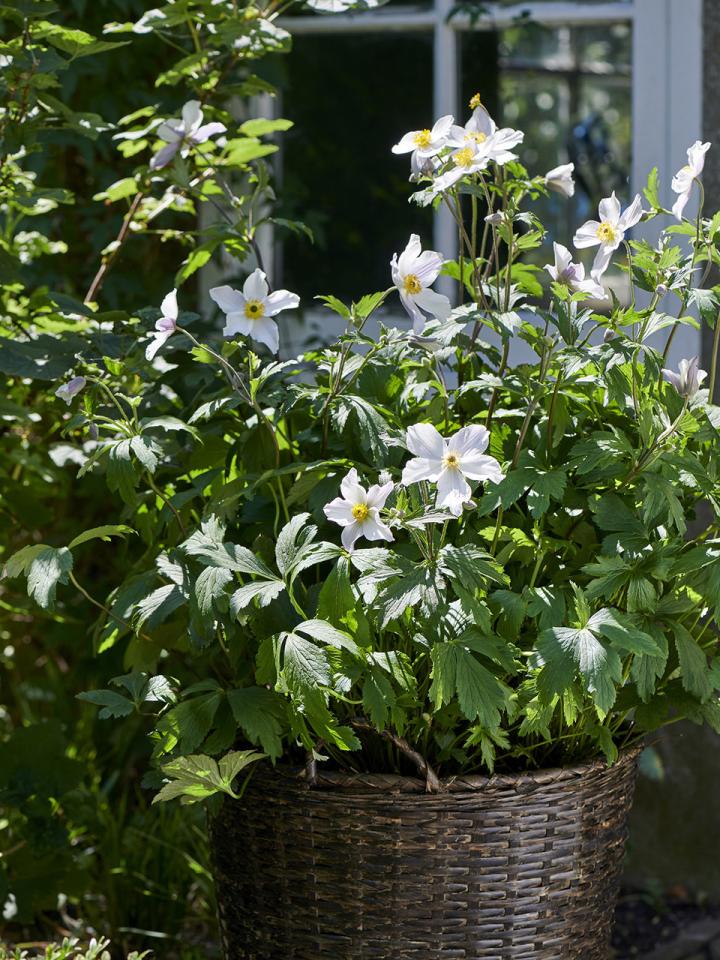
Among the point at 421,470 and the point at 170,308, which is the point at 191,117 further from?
the point at 421,470

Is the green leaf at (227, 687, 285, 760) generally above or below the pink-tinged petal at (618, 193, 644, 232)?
below

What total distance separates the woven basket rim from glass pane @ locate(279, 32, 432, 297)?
1.36 metres

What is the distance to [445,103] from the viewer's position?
2.22m

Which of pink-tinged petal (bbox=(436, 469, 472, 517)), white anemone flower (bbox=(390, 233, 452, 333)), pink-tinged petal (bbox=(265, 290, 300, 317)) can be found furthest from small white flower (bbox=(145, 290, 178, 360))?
pink-tinged petal (bbox=(436, 469, 472, 517))

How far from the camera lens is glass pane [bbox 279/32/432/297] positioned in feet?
7.80

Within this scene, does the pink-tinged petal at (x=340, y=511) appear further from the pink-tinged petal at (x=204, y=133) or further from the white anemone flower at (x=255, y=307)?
the pink-tinged petal at (x=204, y=133)

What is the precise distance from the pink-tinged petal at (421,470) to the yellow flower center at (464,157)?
323 millimetres

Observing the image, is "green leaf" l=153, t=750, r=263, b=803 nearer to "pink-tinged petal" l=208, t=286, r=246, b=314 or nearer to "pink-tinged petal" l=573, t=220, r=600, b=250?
"pink-tinged petal" l=208, t=286, r=246, b=314

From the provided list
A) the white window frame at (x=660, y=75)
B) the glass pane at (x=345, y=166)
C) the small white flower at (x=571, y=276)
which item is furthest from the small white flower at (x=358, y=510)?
the glass pane at (x=345, y=166)

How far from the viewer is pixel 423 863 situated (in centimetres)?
124

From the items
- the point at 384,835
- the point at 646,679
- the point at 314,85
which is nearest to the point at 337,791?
the point at 384,835

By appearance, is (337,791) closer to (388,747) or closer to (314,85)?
(388,747)

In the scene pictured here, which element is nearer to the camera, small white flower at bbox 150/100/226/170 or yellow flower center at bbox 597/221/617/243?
yellow flower center at bbox 597/221/617/243

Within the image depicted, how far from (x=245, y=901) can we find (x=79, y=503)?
3.94 ft
